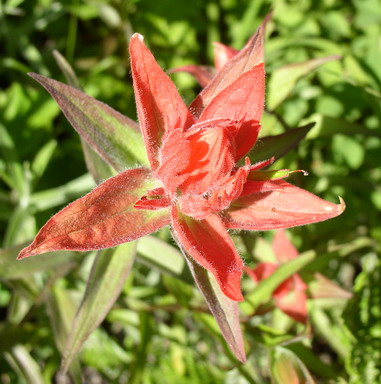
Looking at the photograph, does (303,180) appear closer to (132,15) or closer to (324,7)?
(324,7)

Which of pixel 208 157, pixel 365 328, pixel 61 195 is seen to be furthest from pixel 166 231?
pixel 208 157

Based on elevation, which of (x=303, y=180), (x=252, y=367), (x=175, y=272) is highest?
(x=175, y=272)

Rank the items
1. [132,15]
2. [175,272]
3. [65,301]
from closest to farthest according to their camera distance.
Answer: [175,272] < [65,301] < [132,15]

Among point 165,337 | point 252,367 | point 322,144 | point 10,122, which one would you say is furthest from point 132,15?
point 252,367

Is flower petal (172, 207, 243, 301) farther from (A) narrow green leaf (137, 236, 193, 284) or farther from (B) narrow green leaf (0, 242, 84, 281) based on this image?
(B) narrow green leaf (0, 242, 84, 281)

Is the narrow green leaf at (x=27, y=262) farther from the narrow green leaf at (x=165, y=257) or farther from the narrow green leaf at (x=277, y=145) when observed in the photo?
the narrow green leaf at (x=277, y=145)

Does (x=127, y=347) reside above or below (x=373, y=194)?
below

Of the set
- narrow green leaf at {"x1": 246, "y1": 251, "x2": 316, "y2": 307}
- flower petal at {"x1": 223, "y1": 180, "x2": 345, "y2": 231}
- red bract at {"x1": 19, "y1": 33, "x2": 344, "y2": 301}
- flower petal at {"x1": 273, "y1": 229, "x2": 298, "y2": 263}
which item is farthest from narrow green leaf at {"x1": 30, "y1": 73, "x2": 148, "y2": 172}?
flower petal at {"x1": 273, "y1": 229, "x2": 298, "y2": 263}
